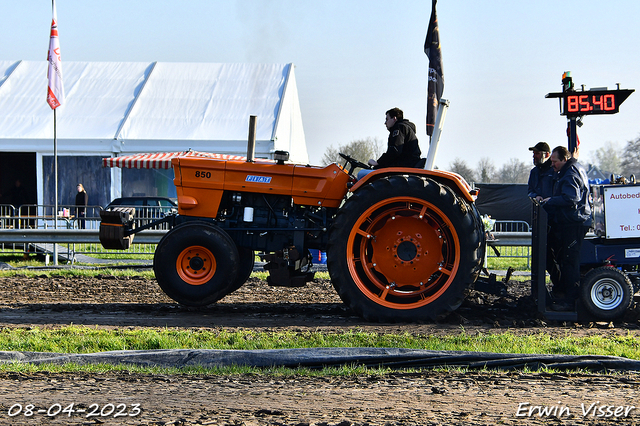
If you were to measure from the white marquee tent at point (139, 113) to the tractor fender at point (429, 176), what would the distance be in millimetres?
10593

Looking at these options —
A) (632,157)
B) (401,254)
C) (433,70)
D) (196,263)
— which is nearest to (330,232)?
(401,254)

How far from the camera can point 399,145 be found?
6.55m

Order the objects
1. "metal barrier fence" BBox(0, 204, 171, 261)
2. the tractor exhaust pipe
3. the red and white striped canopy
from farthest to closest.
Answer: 1. the red and white striped canopy
2. "metal barrier fence" BBox(0, 204, 171, 261)
3. the tractor exhaust pipe

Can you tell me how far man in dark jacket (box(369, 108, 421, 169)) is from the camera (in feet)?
21.5

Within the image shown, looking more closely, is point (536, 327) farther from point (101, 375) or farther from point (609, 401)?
point (101, 375)

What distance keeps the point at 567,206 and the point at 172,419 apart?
4764 mm

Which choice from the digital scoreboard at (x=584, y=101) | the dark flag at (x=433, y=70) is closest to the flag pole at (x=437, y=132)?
the dark flag at (x=433, y=70)

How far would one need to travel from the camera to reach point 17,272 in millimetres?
10281

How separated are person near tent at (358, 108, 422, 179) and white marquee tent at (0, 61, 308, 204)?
10.2m

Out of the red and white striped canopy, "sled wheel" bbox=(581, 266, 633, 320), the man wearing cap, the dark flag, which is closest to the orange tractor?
"sled wheel" bbox=(581, 266, 633, 320)

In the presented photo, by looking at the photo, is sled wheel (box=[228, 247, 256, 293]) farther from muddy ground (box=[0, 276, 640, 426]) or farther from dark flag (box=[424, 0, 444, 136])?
dark flag (box=[424, 0, 444, 136])

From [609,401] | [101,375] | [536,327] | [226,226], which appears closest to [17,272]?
[226,226]

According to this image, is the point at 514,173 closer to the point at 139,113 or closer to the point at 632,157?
the point at 632,157

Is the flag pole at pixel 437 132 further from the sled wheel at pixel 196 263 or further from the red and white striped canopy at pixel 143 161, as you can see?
the red and white striped canopy at pixel 143 161
